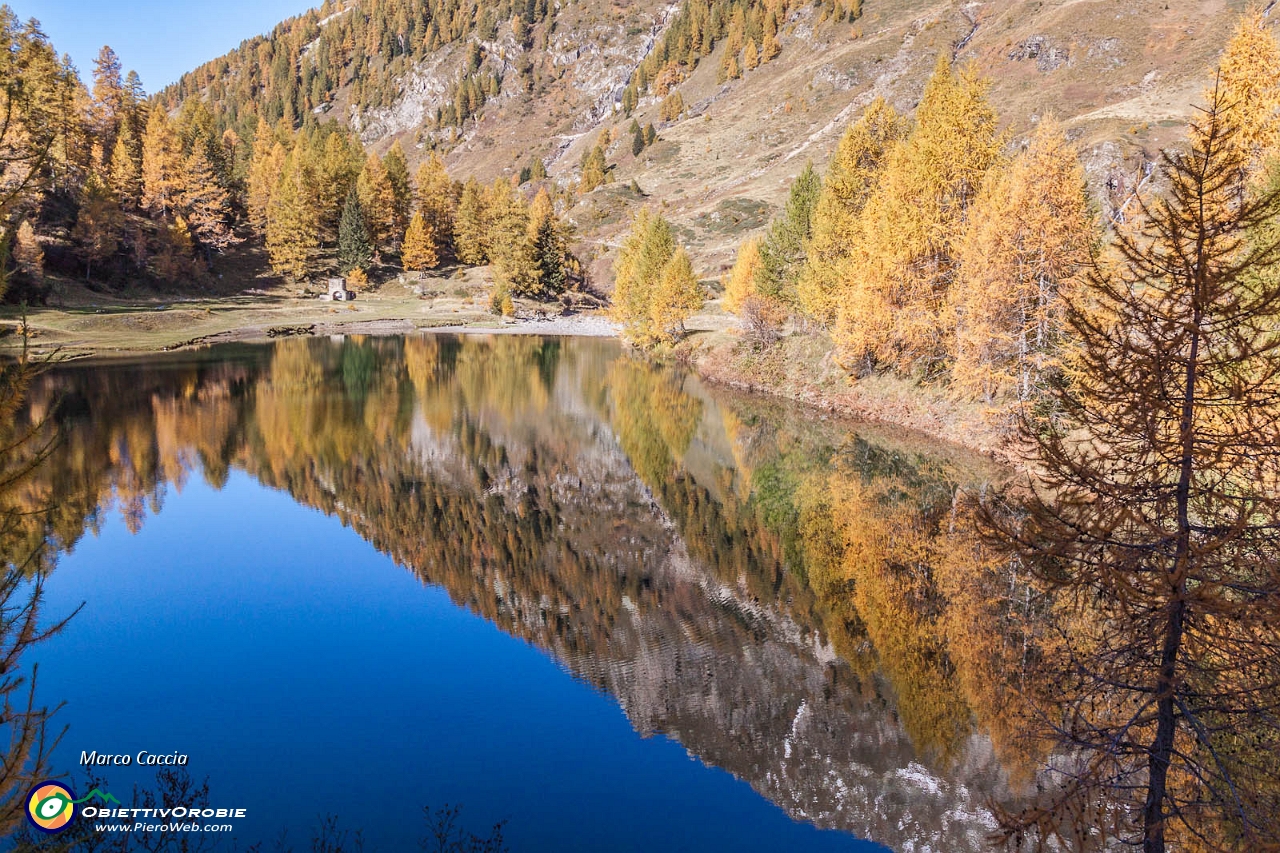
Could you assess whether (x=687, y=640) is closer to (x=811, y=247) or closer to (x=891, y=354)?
(x=891, y=354)

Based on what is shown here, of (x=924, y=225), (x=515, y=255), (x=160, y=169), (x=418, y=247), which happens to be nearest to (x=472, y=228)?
(x=418, y=247)

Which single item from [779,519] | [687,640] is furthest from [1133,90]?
[687,640]

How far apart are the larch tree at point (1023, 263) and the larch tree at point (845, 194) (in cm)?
1029

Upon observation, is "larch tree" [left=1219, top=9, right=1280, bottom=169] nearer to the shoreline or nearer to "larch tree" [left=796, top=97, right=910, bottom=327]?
the shoreline

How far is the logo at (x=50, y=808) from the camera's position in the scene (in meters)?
7.97

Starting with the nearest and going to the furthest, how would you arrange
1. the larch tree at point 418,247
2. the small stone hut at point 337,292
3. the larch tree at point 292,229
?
the small stone hut at point 337,292
the larch tree at point 292,229
the larch tree at point 418,247

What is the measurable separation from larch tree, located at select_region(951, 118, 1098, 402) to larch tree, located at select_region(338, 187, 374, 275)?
7418 cm

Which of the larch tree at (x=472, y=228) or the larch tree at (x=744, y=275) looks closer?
the larch tree at (x=744, y=275)

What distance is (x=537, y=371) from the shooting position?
5262cm

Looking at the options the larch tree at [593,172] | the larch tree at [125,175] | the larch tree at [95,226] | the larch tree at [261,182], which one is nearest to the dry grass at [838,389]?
the larch tree at [95,226]

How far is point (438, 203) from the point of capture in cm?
10150

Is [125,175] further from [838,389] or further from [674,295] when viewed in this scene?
[838,389]

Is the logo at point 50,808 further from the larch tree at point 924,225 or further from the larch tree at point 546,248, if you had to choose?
the larch tree at point 546,248

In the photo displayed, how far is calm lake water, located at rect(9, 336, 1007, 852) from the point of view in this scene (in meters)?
10.4
